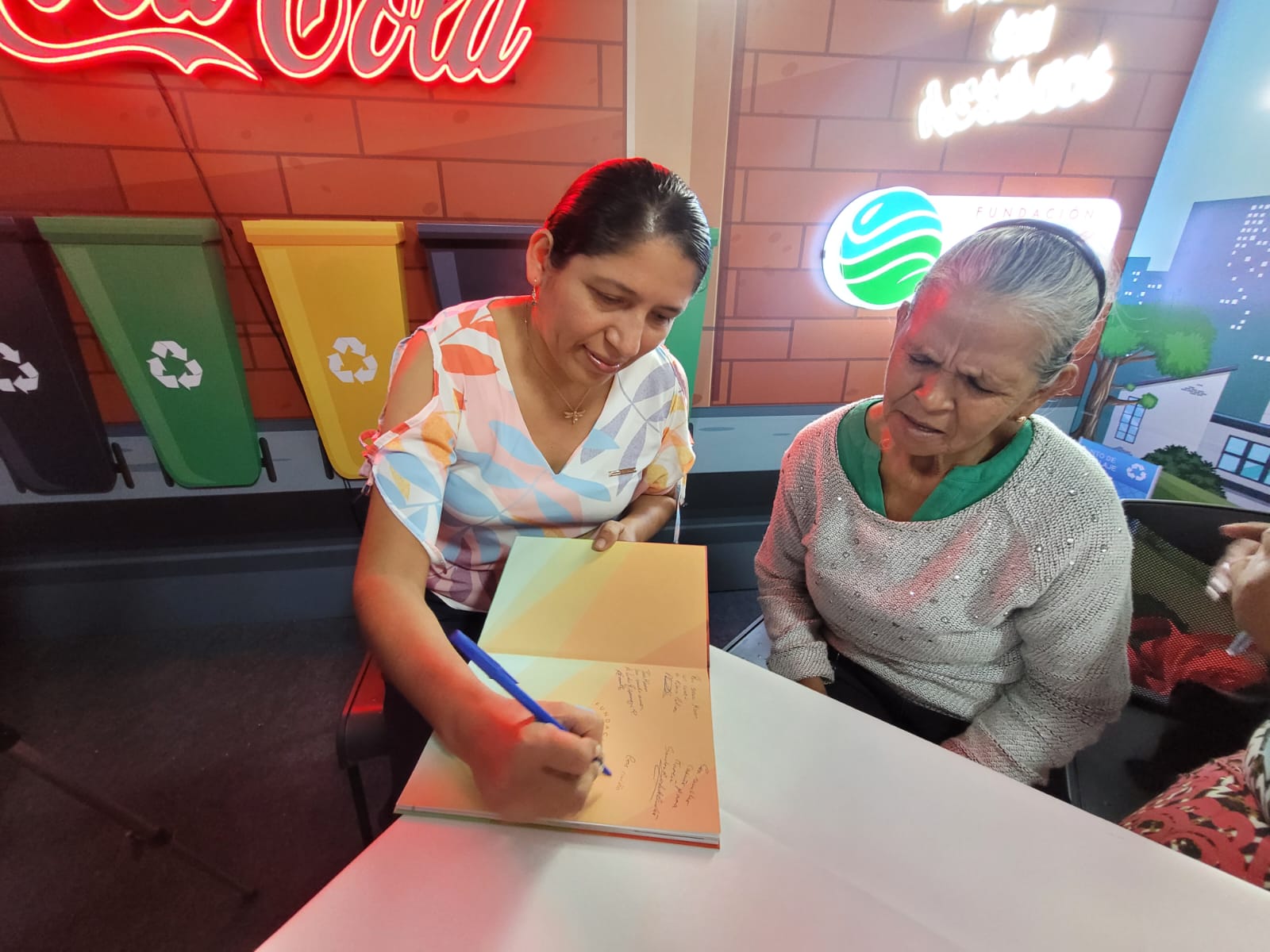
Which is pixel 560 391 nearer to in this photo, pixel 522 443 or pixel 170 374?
pixel 522 443

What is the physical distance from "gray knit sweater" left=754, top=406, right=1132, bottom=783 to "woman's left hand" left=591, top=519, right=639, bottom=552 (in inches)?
13.1

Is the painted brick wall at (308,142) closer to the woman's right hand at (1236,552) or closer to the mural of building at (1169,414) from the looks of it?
the woman's right hand at (1236,552)

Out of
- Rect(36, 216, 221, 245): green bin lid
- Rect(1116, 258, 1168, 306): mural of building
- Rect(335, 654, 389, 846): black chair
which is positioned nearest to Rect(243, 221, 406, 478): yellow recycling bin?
Rect(36, 216, 221, 245): green bin lid

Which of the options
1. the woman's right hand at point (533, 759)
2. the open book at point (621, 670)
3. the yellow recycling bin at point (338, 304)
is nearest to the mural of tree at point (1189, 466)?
the open book at point (621, 670)

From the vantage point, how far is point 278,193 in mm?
1889

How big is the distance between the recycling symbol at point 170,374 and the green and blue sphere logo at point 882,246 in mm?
2166

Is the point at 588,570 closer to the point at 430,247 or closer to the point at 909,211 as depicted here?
the point at 430,247

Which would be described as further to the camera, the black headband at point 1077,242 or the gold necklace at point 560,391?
the gold necklace at point 560,391

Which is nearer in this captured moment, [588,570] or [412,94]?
[588,570]

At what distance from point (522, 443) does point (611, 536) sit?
24cm

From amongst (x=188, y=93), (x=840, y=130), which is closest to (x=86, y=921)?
(x=188, y=93)

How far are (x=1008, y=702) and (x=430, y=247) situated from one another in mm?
1835

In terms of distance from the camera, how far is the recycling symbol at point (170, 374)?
6.15ft

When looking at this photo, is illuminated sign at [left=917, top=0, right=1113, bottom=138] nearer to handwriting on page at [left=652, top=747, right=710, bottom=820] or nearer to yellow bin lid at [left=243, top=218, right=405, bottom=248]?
yellow bin lid at [left=243, top=218, right=405, bottom=248]
